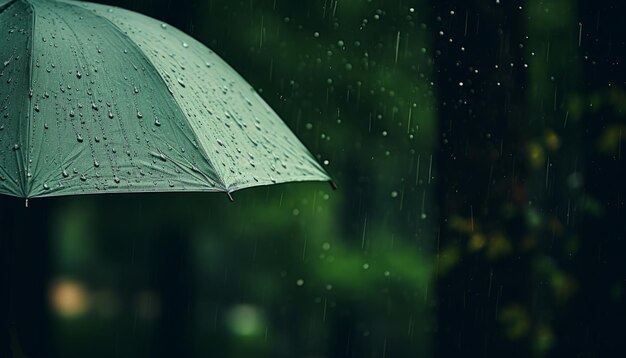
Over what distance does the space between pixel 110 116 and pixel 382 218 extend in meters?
4.19

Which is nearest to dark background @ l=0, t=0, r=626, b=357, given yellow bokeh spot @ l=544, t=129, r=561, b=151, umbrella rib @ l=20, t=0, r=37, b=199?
yellow bokeh spot @ l=544, t=129, r=561, b=151

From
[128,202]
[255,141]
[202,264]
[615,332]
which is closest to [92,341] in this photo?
[202,264]

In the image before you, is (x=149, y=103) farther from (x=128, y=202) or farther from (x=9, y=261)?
(x=128, y=202)

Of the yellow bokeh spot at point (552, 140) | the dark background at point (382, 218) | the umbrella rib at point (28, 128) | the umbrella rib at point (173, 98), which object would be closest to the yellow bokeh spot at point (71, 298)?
the dark background at point (382, 218)

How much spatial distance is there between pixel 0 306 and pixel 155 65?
32.4 inches

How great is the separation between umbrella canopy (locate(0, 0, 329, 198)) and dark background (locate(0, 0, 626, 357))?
1.36 ft

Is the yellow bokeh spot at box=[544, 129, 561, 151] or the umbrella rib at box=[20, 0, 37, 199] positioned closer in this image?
the umbrella rib at box=[20, 0, 37, 199]

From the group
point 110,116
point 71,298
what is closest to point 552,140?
point 110,116

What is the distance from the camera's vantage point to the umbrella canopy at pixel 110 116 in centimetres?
220

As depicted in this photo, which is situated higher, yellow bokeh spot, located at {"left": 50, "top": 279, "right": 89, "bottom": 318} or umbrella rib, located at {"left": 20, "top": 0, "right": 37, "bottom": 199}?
umbrella rib, located at {"left": 20, "top": 0, "right": 37, "bottom": 199}

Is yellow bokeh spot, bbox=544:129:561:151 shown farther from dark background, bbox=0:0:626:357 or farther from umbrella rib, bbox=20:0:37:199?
umbrella rib, bbox=20:0:37:199

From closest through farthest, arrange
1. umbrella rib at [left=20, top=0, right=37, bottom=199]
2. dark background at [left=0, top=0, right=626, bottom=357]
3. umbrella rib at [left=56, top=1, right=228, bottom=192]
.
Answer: umbrella rib at [left=20, top=0, right=37, bottom=199], umbrella rib at [left=56, top=1, right=228, bottom=192], dark background at [left=0, top=0, right=626, bottom=357]

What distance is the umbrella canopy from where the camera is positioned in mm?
2199

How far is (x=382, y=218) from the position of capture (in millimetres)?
6359
